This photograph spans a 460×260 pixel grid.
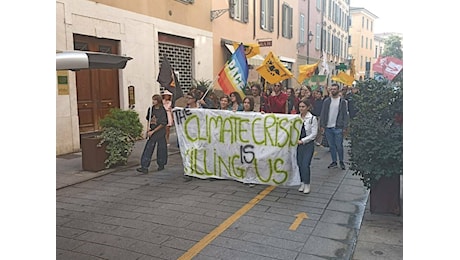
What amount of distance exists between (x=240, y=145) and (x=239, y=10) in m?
12.7

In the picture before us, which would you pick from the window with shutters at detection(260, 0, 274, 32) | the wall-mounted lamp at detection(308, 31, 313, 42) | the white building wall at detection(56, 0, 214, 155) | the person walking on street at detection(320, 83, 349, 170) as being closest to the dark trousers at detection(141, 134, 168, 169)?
the white building wall at detection(56, 0, 214, 155)

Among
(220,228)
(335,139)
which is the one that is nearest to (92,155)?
(220,228)

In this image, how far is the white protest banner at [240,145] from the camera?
623 cm

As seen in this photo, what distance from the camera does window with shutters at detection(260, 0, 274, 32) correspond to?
799 inches

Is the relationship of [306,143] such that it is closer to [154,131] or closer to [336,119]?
[336,119]

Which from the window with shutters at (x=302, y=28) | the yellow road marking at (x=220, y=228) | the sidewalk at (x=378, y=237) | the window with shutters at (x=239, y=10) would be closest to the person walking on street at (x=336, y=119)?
the yellow road marking at (x=220, y=228)

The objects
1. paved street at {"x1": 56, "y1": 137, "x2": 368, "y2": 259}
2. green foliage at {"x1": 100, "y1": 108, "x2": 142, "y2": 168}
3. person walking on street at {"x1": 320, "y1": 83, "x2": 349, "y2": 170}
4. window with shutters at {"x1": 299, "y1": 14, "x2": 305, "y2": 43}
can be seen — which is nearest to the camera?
paved street at {"x1": 56, "y1": 137, "x2": 368, "y2": 259}

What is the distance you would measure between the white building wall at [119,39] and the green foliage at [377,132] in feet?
22.9

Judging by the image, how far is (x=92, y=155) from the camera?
25.0 feet

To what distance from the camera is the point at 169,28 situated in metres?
13.0

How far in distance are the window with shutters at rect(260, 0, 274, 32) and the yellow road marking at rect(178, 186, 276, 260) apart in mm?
15650

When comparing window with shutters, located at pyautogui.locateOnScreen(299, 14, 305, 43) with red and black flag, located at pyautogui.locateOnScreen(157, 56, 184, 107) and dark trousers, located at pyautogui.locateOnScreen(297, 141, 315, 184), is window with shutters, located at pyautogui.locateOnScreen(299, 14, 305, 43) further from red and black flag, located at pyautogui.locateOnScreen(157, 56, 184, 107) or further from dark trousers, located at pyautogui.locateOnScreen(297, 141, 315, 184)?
dark trousers, located at pyautogui.locateOnScreen(297, 141, 315, 184)

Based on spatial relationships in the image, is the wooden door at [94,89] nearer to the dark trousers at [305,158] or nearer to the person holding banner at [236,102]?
the person holding banner at [236,102]
